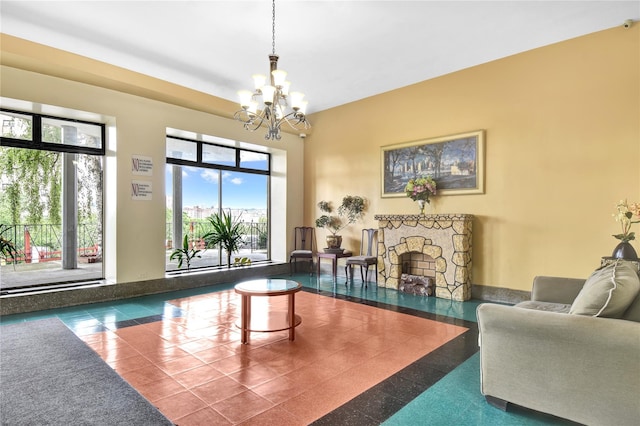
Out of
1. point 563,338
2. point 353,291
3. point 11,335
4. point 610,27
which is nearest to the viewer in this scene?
point 563,338

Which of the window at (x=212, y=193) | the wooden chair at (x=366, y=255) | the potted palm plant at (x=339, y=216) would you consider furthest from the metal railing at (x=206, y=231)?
the wooden chair at (x=366, y=255)

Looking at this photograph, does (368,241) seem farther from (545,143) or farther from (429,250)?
(545,143)

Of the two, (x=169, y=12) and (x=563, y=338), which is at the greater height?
(x=169, y=12)

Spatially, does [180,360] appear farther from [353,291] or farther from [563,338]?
[353,291]

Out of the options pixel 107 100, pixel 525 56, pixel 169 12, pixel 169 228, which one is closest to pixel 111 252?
pixel 169 228

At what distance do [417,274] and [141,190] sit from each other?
5140mm

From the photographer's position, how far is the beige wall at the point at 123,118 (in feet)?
15.2

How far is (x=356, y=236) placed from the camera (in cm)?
737

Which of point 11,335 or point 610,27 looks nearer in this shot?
point 11,335

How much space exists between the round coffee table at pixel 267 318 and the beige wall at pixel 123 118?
2841 mm

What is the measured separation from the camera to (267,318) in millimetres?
4289

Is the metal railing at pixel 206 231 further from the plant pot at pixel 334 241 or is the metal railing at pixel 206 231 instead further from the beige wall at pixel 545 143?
the beige wall at pixel 545 143

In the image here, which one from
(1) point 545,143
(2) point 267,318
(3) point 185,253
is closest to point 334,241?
(3) point 185,253

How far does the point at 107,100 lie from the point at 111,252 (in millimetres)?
2479
